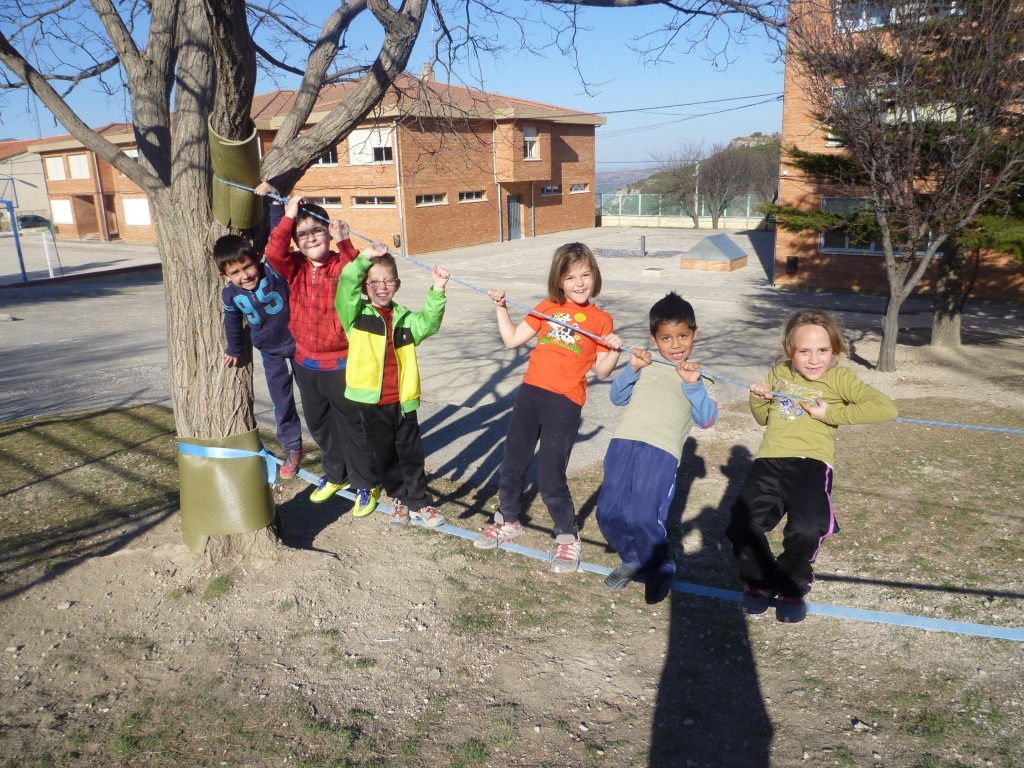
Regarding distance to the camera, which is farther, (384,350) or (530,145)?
(530,145)

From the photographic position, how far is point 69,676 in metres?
3.51

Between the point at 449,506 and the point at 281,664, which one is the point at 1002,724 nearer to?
the point at 281,664

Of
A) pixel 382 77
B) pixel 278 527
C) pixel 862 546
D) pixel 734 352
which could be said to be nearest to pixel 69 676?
pixel 278 527

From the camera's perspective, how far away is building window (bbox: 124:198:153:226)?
40531 mm

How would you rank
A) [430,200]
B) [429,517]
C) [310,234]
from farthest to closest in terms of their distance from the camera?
[430,200] → [429,517] → [310,234]

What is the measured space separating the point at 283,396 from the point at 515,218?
3233cm

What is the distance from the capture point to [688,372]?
372 centimetres

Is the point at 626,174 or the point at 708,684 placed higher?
the point at 626,174

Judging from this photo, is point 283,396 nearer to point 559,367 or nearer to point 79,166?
point 559,367

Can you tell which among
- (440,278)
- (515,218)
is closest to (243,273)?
(440,278)

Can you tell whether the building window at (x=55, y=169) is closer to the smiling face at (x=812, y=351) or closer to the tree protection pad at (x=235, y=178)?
the tree protection pad at (x=235, y=178)

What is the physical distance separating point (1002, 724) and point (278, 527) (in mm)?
3824

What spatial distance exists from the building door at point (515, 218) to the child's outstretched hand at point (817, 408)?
33052 mm

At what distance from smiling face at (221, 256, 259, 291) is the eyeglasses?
362mm
